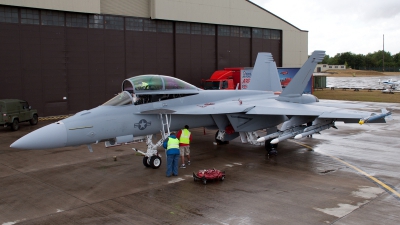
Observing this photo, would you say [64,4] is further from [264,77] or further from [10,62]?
[264,77]

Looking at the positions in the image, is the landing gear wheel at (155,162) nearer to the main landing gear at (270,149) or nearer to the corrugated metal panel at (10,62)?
the main landing gear at (270,149)

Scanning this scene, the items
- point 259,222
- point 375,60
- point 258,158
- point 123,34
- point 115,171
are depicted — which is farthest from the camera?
point 375,60

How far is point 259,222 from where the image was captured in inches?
292

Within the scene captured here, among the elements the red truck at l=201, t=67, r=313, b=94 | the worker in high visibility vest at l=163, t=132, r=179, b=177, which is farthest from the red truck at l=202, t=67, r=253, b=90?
the worker in high visibility vest at l=163, t=132, r=179, b=177

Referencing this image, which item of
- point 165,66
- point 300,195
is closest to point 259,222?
point 300,195

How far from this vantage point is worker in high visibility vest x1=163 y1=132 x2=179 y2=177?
Answer: 10.7 meters

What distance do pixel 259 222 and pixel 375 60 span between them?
511 feet

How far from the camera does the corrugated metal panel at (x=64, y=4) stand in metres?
22.2

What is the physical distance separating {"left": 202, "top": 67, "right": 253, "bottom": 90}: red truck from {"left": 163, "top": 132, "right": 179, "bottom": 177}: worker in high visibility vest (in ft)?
61.8

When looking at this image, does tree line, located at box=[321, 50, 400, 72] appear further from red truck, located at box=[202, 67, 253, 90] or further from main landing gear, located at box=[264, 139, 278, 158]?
main landing gear, located at box=[264, 139, 278, 158]

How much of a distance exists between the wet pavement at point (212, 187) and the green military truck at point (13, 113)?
15.6 feet

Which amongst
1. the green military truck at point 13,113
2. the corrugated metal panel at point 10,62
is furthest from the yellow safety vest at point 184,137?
the corrugated metal panel at point 10,62

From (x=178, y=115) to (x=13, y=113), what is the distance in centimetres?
1148

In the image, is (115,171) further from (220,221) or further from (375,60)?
(375,60)
